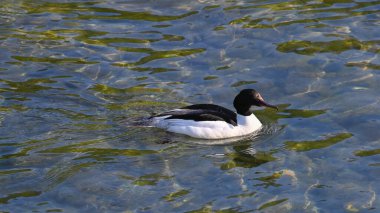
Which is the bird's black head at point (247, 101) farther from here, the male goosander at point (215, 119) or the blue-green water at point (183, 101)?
the blue-green water at point (183, 101)

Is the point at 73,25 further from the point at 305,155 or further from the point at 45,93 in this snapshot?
the point at 305,155

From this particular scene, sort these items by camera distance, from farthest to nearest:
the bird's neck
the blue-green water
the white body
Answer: the bird's neck
the white body
the blue-green water

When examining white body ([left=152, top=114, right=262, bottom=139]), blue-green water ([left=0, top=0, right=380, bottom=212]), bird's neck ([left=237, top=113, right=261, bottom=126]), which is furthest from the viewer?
bird's neck ([left=237, top=113, right=261, bottom=126])

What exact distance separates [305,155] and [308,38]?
4.73 metres

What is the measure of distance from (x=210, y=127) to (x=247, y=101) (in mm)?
770

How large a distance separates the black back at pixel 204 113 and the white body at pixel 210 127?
53 millimetres

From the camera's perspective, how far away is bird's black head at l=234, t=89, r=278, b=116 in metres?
14.5

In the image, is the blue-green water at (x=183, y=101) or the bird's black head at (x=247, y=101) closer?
the blue-green water at (x=183, y=101)

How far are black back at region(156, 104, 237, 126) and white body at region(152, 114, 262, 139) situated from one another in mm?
53

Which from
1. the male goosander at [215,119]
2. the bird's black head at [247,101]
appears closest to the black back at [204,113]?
the male goosander at [215,119]

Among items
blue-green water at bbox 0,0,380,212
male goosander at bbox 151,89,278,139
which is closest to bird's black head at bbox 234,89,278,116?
male goosander at bbox 151,89,278,139

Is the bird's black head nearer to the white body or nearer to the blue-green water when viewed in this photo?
the white body

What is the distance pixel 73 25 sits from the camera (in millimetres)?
18609

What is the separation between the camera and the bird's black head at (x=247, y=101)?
14469mm
